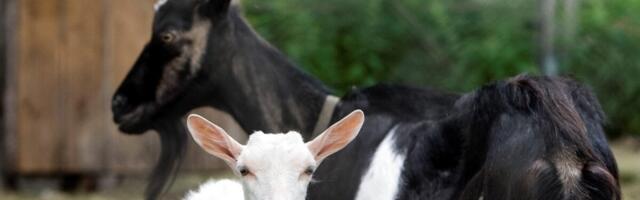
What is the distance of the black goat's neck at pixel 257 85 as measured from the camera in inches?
265

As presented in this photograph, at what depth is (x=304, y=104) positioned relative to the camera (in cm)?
676

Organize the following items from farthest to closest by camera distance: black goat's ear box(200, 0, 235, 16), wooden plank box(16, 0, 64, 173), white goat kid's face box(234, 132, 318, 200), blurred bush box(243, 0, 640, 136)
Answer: wooden plank box(16, 0, 64, 173) < blurred bush box(243, 0, 640, 136) < black goat's ear box(200, 0, 235, 16) < white goat kid's face box(234, 132, 318, 200)

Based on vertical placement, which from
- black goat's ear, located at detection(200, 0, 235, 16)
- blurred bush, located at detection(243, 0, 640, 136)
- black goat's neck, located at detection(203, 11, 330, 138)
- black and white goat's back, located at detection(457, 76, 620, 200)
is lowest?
blurred bush, located at detection(243, 0, 640, 136)

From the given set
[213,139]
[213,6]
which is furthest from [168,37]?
[213,139]

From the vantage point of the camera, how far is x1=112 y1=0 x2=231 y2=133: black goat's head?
6680mm

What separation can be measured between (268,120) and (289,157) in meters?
1.52

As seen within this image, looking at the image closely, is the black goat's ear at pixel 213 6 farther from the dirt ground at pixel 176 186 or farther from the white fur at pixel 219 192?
the dirt ground at pixel 176 186

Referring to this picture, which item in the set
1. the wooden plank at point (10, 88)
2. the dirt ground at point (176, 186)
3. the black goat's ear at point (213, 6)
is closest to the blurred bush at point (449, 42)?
the dirt ground at point (176, 186)

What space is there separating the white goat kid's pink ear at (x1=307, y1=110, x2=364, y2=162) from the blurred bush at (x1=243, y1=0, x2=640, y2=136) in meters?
5.22

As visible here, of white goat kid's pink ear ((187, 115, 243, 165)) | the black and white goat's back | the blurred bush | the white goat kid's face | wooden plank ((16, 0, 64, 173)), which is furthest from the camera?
wooden plank ((16, 0, 64, 173))

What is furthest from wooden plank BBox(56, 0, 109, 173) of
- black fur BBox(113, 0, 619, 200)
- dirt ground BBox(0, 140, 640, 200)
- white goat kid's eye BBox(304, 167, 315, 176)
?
white goat kid's eye BBox(304, 167, 315, 176)

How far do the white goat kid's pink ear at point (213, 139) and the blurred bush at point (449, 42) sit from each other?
5262mm

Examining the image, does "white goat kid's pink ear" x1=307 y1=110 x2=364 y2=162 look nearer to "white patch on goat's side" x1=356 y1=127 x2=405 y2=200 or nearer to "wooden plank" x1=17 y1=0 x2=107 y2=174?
"white patch on goat's side" x1=356 y1=127 x2=405 y2=200

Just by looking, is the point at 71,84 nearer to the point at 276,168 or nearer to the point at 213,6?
the point at 213,6
